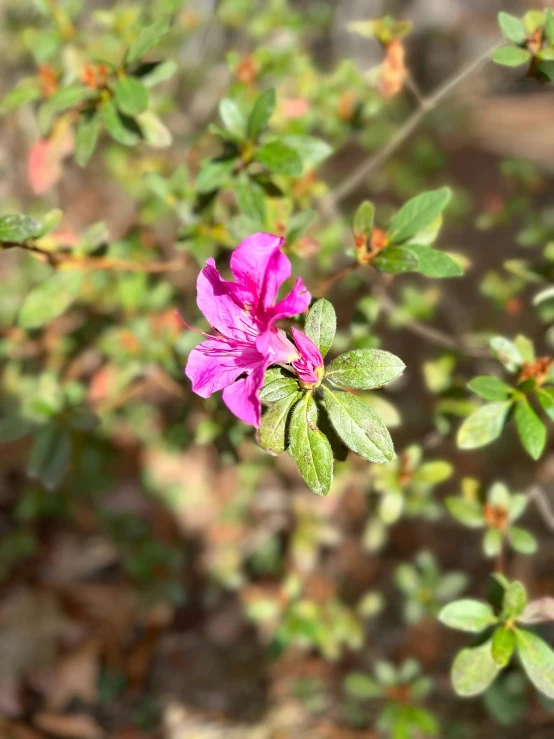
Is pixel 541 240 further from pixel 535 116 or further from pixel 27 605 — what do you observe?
pixel 535 116

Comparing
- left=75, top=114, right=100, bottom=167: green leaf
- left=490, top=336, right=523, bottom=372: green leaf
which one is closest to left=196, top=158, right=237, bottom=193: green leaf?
left=75, top=114, right=100, bottom=167: green leaf

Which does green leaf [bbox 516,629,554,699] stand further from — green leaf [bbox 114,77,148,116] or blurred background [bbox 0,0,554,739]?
green leaf [bbox 114,77,148,116]

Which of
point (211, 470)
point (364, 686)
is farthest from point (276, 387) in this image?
point (211, 470)

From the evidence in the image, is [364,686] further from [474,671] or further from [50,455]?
[50,455]

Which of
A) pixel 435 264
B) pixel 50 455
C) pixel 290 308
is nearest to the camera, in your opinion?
pixel 290 308

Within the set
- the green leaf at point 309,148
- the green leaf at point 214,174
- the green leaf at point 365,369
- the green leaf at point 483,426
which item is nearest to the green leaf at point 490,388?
the green leaf at point 483,426

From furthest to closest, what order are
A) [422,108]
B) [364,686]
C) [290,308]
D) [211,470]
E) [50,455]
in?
1. [211,470]
2. [364,686]
3. [50,455]
4. [422,108]
5. [290,308]
